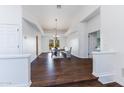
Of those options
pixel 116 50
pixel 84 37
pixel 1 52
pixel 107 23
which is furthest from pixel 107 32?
pixel 1 52

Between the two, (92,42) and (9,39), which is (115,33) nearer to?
(92,42)

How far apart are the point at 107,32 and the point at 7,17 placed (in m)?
4.04

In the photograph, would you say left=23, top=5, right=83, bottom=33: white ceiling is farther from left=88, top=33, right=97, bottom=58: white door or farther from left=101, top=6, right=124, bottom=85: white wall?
left=101, top=6, right=124, bottom=85: white wall

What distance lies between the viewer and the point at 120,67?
10.2 ft

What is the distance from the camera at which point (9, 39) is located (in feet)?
14.9

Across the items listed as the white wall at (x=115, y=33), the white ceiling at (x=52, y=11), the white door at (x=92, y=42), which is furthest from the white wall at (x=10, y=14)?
the white door at (x=92, y=42)

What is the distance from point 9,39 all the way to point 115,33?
4.13m

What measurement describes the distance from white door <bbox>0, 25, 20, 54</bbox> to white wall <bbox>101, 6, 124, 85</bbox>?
3.62 meters

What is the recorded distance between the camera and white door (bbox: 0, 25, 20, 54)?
A: 4.47 m

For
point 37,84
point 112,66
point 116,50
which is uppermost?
point 116,50

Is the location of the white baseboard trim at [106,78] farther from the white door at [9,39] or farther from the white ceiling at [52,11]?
the white ceiling at [52,11]

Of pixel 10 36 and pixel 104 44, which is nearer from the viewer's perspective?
pixel 104 44

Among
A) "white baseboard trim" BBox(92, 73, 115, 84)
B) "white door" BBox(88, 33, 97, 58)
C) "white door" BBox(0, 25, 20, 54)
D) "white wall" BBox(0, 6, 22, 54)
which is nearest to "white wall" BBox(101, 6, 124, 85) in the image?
"white baseboard trim" BBox(92, 73, 115, 84)
